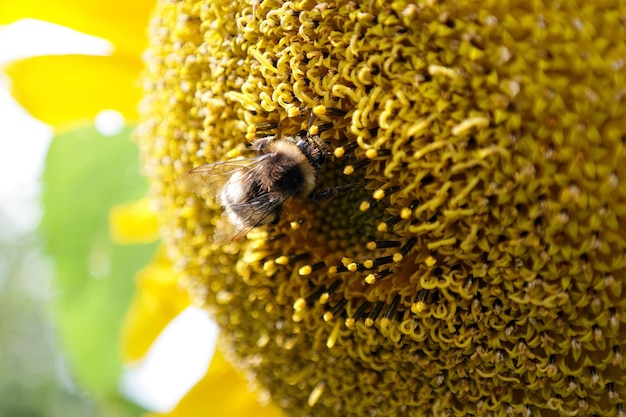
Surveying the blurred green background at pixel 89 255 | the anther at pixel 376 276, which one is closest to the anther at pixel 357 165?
the anther at pixel 376 276

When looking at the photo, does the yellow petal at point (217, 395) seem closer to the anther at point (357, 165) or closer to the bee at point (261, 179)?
the bee at point (261, 179)

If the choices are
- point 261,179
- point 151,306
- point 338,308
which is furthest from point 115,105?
point 338,308

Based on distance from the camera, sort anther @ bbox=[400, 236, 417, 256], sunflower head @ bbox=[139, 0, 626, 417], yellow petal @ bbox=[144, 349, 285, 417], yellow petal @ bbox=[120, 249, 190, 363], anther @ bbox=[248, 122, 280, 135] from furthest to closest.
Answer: yellow petal @ bbox=[120, 249, 190, 363] < yellow petal @ bbox=[144, 349, 285, 417] < anther @ bbox=[248, 122, 280, 135] < anther @ bbox=[400, 236, 417, 256] < sunflower head @ bbox=[139, 0, 626, 417]

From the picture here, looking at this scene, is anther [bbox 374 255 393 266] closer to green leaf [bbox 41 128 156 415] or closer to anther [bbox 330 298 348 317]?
anther [bbox 330 298 348 317]

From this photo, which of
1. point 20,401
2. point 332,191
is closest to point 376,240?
point 332,191

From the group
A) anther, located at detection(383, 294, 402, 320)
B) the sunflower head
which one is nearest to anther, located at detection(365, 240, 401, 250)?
the sunflower head

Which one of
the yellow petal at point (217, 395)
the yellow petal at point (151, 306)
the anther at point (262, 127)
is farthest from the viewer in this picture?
the yellow petal at point (151, 306)

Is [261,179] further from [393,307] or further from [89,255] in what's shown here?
[89,255]
